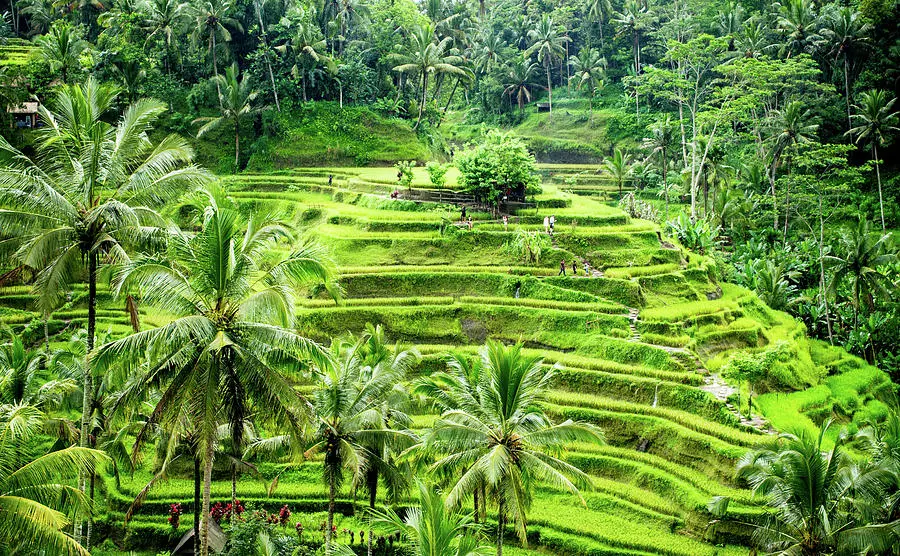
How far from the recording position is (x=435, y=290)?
115 ft

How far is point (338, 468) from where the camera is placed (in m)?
20.0

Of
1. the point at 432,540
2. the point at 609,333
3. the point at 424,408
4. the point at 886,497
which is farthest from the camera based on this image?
the point at 609,333

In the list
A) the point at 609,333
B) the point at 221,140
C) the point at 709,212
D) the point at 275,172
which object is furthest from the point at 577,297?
the point at 221,140

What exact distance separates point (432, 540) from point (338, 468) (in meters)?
8.12

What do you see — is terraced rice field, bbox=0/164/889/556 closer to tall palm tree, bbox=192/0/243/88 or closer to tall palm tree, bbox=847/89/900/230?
tall palm tree, bbox=192/0/243/88

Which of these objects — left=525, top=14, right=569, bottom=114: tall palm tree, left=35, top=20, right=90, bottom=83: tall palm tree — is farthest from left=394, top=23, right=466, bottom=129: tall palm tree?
left=35, top=20, right=90, bottom=83: tall palm tree

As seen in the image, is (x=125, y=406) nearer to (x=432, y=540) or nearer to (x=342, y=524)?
(x=432, y=540)

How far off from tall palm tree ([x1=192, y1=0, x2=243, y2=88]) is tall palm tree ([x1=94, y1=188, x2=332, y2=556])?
123 ft

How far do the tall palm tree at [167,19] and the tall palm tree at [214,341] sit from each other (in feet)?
132

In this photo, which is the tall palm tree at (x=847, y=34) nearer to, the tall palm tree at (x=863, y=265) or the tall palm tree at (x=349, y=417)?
the tall palm tree at (x=863, y=265)

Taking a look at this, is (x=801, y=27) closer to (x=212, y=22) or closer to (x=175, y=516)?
(x=212, y=22)

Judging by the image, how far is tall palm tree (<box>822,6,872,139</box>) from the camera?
164 feet

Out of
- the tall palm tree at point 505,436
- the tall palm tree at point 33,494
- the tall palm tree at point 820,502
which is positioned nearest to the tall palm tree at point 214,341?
the tall palm tree at point 33,494

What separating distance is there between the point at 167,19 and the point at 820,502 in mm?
47213
